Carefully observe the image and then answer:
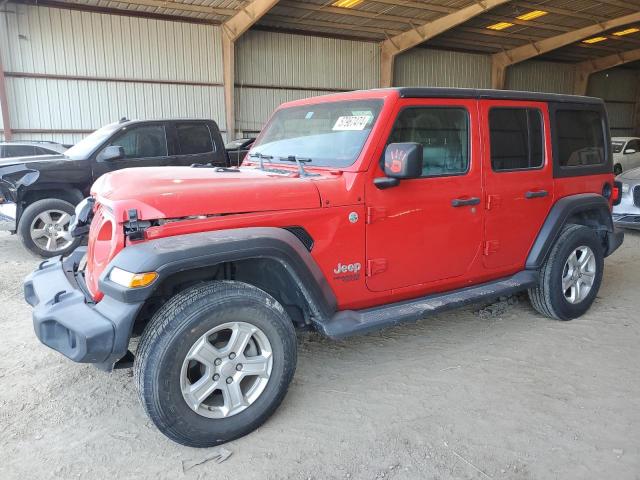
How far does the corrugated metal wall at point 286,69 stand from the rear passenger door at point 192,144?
9.41 meters

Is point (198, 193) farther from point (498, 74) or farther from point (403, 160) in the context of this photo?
point (498, 74)

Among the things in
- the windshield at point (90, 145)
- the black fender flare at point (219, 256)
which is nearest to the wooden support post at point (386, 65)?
the windshield at point (90, 145)

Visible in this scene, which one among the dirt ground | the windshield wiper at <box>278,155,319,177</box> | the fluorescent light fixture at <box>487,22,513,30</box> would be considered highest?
the fluorescent light fixture at <box>487,22,513,30</box>

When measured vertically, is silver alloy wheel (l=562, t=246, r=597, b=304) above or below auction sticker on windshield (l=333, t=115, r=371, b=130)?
below

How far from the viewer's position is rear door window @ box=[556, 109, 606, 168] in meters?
4.24

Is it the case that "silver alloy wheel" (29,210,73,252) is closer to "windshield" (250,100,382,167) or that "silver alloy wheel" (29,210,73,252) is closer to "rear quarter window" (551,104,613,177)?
"windshield" (250,100,382,167)

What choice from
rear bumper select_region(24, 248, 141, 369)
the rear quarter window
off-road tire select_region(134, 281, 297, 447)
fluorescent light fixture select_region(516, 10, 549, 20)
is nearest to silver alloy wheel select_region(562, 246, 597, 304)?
the rear quarter window

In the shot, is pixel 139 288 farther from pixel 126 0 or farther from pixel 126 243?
pixel 126 0

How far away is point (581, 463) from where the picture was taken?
2.64 meters

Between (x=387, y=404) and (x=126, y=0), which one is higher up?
(x=126, y=0)

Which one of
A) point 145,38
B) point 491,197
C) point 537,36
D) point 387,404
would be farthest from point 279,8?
point 387,404

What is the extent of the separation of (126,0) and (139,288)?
45.6 feet

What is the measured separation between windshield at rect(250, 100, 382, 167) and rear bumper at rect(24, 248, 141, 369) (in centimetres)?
157

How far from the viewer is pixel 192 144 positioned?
26.1ft
